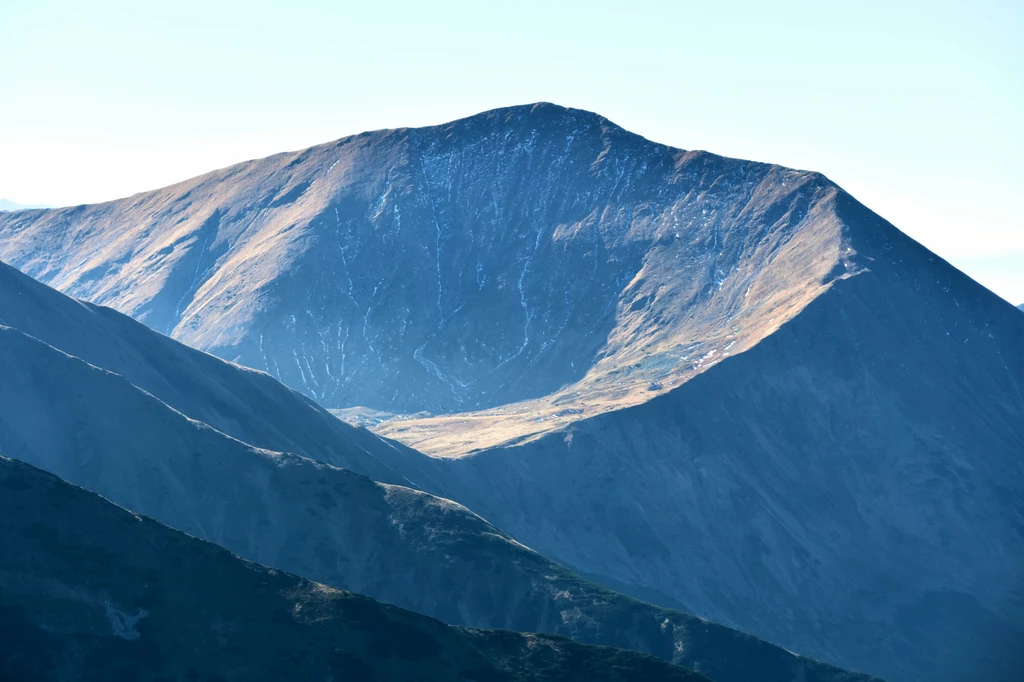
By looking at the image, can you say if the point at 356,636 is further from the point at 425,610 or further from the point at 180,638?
the point at 425,610

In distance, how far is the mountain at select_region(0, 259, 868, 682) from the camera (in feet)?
600

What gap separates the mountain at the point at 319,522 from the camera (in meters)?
183

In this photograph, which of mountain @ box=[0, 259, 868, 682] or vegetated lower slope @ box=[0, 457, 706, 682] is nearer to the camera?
vegetated lower slope @ box=[0, 457, 706, 682]

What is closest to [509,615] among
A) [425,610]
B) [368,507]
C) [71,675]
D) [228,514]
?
[425,610]

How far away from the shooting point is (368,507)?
19425 cm

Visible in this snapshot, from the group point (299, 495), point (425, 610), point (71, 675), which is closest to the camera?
point (71, 675)

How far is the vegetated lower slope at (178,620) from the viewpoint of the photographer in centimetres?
12169

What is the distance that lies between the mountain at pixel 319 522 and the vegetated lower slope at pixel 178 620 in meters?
34.1

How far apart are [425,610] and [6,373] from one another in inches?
2714

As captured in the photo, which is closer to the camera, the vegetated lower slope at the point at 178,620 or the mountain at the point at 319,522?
the vegetated lower slope at the point at 178,620

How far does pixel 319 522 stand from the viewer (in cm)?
19112

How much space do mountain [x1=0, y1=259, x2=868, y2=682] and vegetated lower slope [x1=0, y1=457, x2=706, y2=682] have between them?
112ft

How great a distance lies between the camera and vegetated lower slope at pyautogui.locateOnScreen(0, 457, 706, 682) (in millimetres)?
121688

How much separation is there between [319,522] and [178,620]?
6157cm
